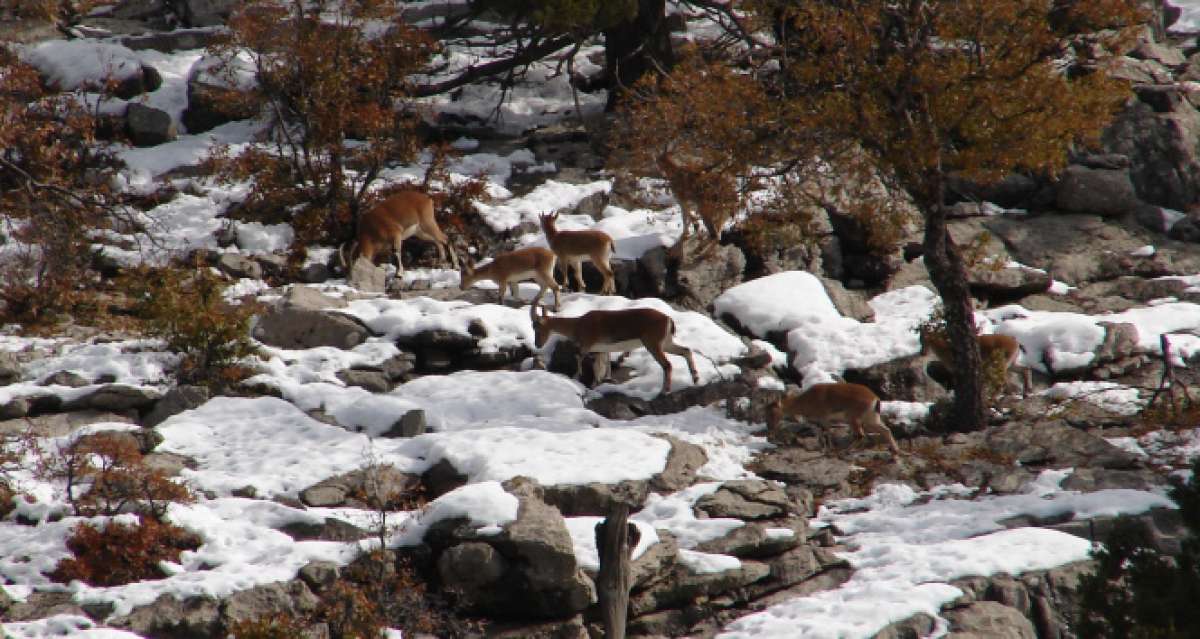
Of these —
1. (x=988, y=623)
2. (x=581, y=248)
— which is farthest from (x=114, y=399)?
(x=988, y=623)

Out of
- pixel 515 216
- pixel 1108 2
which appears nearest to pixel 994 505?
pixel 1108 2

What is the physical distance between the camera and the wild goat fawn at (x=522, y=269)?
17547 mm

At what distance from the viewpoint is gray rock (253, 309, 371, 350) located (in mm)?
15883

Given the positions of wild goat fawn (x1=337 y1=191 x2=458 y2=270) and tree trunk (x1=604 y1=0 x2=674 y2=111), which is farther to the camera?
tree trunk (x1=604 y1=0 x2=674 y2=111)

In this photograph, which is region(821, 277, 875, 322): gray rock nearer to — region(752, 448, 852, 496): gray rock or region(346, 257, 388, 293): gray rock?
region(752, 448, 852, 496): gray rock

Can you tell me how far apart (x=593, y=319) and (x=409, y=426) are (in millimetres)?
3300

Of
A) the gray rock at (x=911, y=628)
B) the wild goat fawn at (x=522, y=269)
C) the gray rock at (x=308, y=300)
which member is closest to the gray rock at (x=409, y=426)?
the gray rock at (x=308, y=300)

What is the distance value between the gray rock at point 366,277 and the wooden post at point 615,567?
33.8 ft

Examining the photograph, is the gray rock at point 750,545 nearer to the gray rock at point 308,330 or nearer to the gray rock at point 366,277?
the gray rock at point 308,330

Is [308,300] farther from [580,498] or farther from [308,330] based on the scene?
[580,498]

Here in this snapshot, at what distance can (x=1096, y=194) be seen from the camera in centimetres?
2275

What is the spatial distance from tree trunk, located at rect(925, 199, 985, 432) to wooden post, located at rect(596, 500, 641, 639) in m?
7.49

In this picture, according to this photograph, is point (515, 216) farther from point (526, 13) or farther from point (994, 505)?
point (994, 505)

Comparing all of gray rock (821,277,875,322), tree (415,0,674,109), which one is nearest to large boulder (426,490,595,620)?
gray rock (821,277,875,322)
